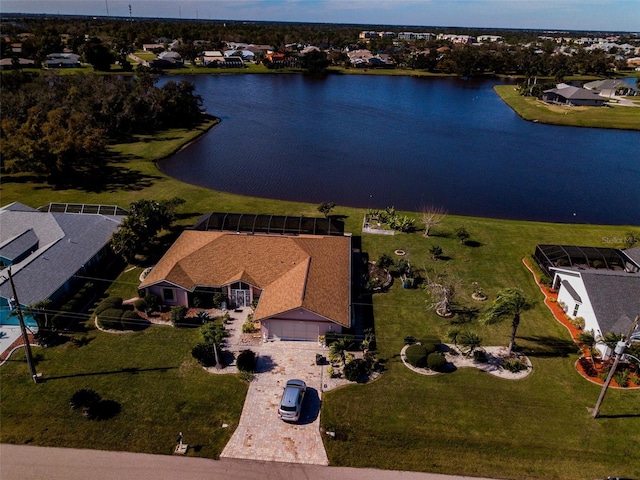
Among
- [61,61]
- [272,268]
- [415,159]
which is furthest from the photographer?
[61,61]

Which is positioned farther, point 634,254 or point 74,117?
point 74,117

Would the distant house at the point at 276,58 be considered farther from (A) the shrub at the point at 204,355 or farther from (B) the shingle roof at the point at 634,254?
(A) the shrub at the point at 204,355

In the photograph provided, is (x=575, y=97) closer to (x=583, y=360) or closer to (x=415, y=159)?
(x=415, y=159)

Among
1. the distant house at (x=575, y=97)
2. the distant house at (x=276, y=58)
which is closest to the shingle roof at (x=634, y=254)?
the distant house at (x=575, y=97)

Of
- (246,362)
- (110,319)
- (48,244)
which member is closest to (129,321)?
(110,319)

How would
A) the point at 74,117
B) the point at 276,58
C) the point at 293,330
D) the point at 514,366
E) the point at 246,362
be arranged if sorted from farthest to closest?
1. the point at 276,58
2. the point at 74,117
3. the point at 293,330
4. the point at 514,366
5. the point at 246,362

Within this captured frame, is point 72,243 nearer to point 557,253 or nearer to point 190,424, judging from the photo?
point 190,424

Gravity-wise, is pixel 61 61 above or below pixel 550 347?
above
